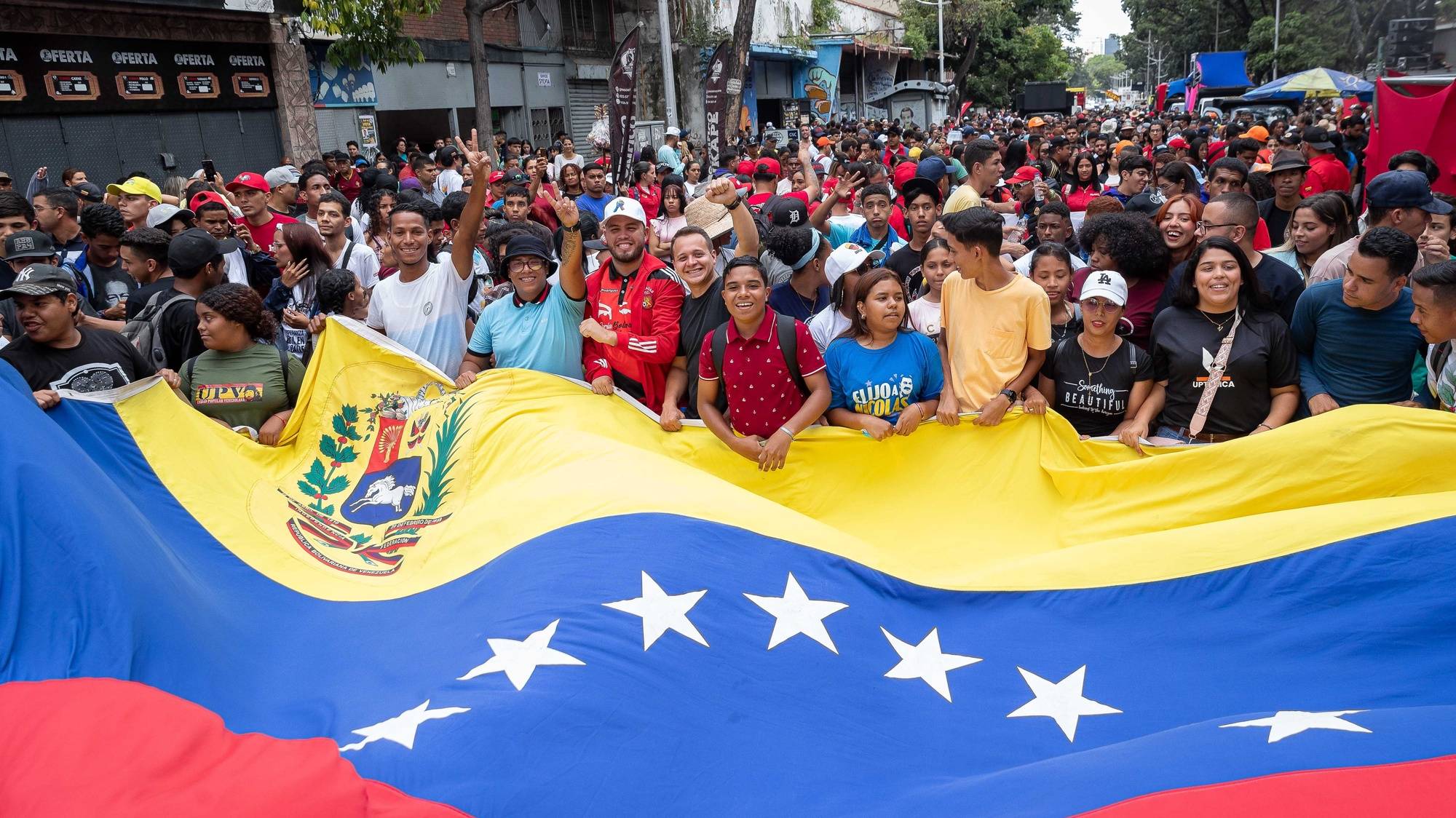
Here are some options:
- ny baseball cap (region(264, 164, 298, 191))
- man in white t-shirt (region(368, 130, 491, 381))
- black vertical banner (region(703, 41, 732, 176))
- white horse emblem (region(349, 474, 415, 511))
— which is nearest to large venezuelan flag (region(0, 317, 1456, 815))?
white horse emblem (region(349, 474, 415, 511))

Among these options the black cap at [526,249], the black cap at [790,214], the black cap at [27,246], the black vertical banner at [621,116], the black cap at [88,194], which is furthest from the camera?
the black vertical banner at [621,116]

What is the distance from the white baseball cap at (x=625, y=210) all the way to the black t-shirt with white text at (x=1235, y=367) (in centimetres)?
266

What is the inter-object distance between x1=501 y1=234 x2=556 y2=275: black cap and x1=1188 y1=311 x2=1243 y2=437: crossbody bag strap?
3288mm

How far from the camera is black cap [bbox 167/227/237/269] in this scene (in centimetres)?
585

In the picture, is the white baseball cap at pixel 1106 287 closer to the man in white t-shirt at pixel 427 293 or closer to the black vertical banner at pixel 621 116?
the man in white t-shirt at pixel 427 293

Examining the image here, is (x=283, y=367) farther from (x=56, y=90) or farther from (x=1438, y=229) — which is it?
(x=56, y=90)

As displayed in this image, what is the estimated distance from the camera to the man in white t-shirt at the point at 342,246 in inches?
292

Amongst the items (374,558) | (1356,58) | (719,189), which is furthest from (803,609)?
(1356,58)

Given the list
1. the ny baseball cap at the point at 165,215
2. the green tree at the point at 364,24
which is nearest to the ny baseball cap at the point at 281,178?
the ny baseball cap at the point at 165,215

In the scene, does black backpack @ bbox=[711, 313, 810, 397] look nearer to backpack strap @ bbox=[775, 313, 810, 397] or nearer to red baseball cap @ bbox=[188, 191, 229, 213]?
backpack strap @ bbox=[775, 313, 810, 397]

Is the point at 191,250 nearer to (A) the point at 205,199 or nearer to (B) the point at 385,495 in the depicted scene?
(B) the point at 385,495

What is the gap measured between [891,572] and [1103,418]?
166 centimetres

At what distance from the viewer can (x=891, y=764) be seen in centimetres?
291

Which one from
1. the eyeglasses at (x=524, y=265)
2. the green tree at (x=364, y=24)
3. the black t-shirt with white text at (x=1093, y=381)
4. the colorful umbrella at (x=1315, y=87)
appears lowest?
the black t-shirt with white text at (x=1093, y=381)
